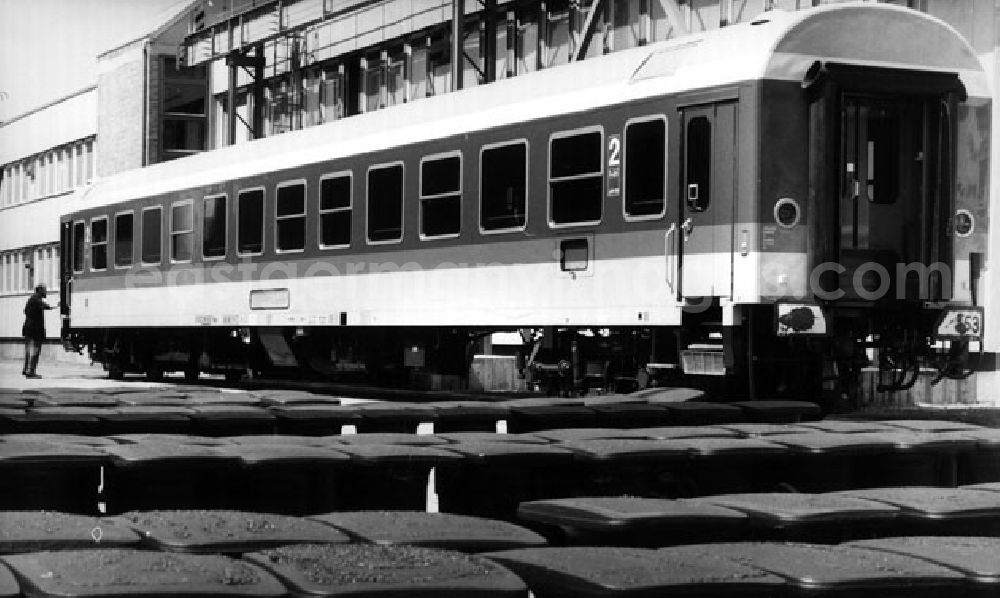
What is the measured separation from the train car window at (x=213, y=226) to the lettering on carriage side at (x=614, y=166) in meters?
9.44

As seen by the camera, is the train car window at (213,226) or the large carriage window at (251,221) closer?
the large carriage window at (251,221)

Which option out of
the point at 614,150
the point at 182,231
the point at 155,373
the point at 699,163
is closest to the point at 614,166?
the point at 614,150

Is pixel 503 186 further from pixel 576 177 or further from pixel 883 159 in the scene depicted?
pixel 883 159

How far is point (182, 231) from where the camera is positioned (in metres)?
25.6

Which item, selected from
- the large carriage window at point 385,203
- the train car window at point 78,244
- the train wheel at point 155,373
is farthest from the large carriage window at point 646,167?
the train car window at point 78,244

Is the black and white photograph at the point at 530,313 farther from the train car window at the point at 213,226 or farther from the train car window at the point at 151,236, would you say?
the train car window at the point at 151,236

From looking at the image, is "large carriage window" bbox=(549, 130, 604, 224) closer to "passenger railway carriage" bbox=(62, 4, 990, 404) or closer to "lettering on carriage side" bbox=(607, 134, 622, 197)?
"passenger railway carriage" bbox=(62, 4, 990, 404)

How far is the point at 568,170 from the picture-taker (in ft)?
55.3

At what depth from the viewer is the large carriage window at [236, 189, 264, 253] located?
23.2 meters

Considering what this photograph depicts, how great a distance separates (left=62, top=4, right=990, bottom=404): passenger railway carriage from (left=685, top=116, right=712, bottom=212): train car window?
0.02m

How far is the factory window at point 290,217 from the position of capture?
22078 millimetres

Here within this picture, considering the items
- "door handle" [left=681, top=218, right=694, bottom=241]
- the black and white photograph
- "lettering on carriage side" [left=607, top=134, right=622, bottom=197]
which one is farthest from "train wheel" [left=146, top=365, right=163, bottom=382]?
"door handle" [left=681, top=218, right=694, bottom=241]

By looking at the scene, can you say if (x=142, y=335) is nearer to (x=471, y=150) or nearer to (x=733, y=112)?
(x=471, y=150)

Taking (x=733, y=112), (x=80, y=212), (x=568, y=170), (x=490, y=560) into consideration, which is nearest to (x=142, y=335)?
(x=80, y=212)
